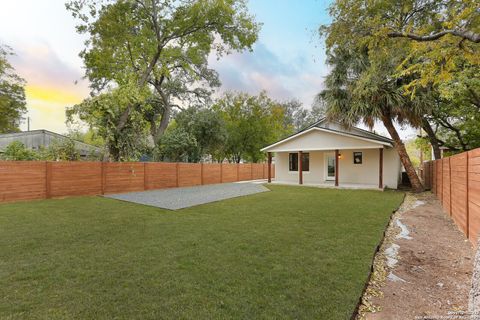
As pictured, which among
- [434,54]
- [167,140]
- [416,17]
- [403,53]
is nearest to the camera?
[434,54]

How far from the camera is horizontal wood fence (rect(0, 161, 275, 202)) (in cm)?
907

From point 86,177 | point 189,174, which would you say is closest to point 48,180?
point 86,177

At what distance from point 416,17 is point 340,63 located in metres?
6.89

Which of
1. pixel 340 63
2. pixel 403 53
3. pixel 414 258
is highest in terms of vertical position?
pixel 340 63

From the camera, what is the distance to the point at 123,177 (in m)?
12.3

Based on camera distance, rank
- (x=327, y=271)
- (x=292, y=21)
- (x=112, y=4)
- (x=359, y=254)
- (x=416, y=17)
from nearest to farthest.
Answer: (x=327, y=271), (x=359, y=254), (x=416, y=17), (x=292, y=21), (x=112, y=4)

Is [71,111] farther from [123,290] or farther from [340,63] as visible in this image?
[340,63]

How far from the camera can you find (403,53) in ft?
23.6

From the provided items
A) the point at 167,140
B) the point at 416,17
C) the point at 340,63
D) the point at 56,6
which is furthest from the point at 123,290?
the point at 167,140

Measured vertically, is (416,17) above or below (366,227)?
above

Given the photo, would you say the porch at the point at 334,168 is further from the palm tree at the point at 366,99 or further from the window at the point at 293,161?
the palm tree at the point at 366,99

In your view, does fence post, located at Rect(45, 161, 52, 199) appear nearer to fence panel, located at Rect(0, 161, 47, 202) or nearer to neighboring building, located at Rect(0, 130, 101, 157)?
fence panel, located at Rect(0, 161, 47, 202)

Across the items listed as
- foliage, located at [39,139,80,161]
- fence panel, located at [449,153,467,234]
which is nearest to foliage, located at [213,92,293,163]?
foliage, located at [39,139,80,161]

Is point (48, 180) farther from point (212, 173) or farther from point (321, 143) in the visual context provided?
point (321, 143)
